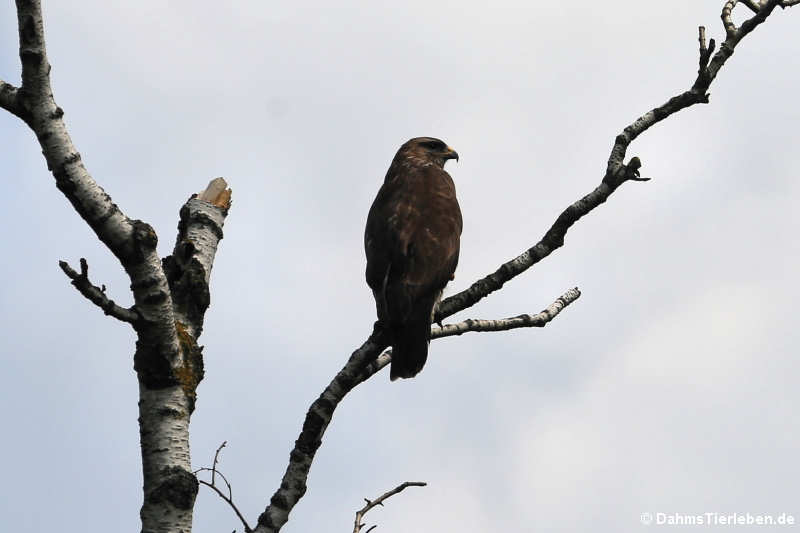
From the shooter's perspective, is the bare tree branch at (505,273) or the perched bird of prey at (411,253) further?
the perched bird of prey at (411,253)

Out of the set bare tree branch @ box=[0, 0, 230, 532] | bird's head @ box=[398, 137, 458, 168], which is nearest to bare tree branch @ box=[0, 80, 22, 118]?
bare tree branch @ box=[0, 0, 230, 532]

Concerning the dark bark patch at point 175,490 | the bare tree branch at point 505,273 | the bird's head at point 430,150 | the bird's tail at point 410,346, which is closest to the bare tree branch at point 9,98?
the dark bark patch at point 175,490

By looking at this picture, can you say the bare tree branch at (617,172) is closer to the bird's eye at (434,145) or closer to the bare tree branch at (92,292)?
the bare tree branch at (92,292)

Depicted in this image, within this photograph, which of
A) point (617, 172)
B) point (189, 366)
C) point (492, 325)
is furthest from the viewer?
point (492, 325)

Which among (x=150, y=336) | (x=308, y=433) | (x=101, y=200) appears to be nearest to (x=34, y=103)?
(x=101, y=200)

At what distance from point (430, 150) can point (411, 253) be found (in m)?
2.52

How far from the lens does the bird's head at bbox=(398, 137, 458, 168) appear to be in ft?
28.0

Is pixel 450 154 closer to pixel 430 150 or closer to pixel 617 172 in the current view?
pixel 430 150

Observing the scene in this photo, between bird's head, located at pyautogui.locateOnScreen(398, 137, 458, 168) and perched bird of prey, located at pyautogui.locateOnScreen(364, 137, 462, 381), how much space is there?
2.82 feet

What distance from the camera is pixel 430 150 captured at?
8.79 metres

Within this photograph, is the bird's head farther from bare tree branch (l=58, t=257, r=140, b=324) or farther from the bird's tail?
bare tree branch (l=58, t=257, r=140, b=324)

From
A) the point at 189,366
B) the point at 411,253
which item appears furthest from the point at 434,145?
the point at 189,366

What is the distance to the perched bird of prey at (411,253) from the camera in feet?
19.3

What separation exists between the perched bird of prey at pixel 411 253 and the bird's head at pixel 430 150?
86 cm
